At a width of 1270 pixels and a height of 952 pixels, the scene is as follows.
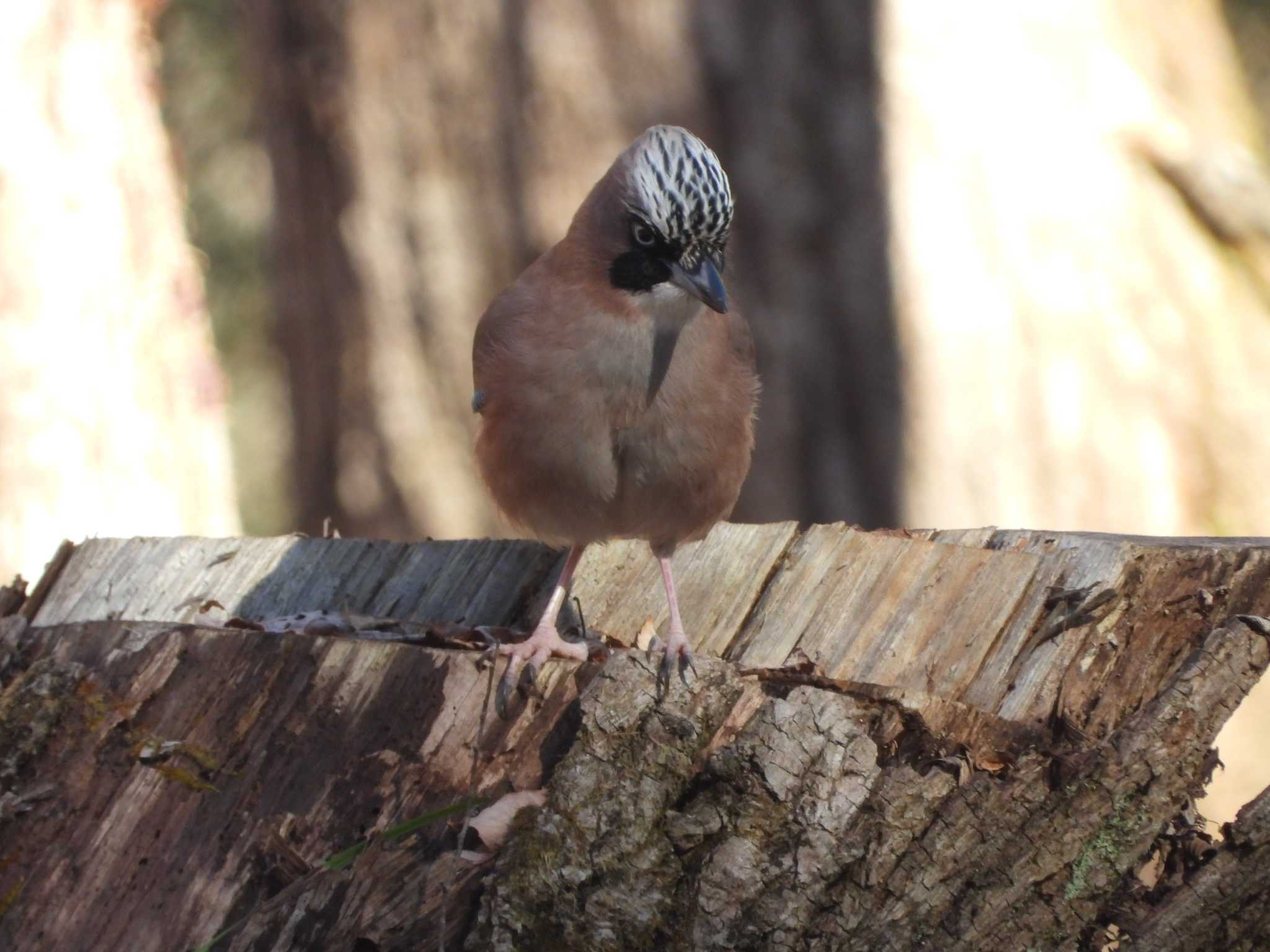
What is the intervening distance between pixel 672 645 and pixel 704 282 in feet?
3.54

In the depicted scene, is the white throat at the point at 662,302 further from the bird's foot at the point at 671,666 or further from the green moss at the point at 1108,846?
the green moss at the point at 1108,846

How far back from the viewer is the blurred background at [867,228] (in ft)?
20.2

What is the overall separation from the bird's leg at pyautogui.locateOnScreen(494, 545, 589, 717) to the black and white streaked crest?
3.33 ft

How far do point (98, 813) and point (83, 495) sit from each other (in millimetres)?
5185

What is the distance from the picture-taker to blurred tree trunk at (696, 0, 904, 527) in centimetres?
620

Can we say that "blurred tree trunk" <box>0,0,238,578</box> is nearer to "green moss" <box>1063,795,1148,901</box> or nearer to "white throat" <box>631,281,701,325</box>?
"white throat" <box>631,281,701,325</box>

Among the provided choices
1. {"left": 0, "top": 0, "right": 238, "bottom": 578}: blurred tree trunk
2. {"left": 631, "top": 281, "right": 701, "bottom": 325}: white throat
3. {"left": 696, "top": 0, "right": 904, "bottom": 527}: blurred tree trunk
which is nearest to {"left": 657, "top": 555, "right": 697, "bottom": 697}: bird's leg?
{"left": 631, "top": 281, "right": 701, "bottom": 325}: white throat

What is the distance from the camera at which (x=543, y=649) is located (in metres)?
3.10

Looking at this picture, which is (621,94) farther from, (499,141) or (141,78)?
(141,78)

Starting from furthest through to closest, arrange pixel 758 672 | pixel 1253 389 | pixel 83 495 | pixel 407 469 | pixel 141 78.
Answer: pixel 141 78 → pixel 83 495 → pixel 407 469 → pixel 1253 389 → pixel 758 672

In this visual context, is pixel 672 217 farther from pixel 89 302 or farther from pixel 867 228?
pixel 89 302

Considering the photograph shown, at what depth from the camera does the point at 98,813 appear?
9.80ft

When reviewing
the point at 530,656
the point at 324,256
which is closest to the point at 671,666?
the point at 530,656

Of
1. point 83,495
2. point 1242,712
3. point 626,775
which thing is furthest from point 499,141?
point 626,775
